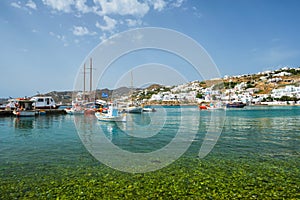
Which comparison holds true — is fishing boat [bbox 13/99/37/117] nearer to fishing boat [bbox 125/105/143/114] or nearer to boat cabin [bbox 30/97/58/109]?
boat cabin [bbox 30/97/58/109]

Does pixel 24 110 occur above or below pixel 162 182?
above

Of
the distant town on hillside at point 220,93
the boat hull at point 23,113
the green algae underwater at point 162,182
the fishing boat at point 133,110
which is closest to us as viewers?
the green algae underwater at point 162,182

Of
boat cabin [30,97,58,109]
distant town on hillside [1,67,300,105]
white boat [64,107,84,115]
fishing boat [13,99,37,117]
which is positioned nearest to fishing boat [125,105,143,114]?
white boat [64,107,84,115]

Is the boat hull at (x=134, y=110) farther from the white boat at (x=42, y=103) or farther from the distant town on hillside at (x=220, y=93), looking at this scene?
the distant town on hillside at (x=220, y=93)

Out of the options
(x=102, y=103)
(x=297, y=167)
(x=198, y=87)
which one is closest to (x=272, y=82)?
(x=198, y=87)

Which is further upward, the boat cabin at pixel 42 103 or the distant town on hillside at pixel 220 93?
the distant town on hillside at pixel 220 93

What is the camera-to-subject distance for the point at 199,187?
7219 millimetres

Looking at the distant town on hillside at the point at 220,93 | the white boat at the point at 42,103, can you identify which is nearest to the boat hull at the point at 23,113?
the white boat at the point at 42,103

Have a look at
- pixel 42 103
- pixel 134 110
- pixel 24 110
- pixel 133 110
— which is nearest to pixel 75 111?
pixel 42 103

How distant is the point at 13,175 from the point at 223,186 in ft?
26.2

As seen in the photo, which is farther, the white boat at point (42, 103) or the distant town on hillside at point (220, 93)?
the distant town on hillside at point (220, 93)

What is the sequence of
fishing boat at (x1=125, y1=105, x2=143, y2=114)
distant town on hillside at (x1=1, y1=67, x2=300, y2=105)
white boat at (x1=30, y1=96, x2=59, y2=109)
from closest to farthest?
white boat at (x1=30, y1=96, x2=59, y2=109) < fishing boat at (x1=125, y1=105, x2=143, y2=114) < distant town on hillside at (x1=1, y1=67, x2=300, y2=105)

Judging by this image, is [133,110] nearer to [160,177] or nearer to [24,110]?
[24,110]

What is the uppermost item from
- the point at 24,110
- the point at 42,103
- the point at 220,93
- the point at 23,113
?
the point at 220,93
